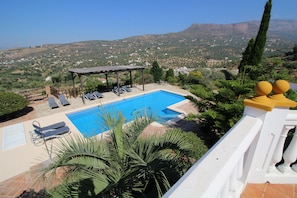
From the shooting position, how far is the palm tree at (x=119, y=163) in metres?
2.13

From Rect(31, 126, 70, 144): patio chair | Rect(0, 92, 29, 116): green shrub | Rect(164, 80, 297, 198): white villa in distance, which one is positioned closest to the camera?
Rect(164, 80, 297, 198): white villa in distance

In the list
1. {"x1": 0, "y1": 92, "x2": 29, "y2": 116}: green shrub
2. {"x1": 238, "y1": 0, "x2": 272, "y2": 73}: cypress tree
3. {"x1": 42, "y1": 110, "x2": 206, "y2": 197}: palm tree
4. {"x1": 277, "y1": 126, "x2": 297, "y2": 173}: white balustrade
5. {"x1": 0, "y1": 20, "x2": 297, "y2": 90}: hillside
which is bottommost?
{"x1": 0, "y1": 20, "x2": 297, "y2": 90}: hillside

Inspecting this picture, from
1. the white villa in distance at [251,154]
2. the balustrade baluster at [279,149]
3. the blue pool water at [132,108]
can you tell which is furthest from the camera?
the blue pool water at [132,108]

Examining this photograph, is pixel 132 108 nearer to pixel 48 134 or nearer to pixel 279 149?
pixel 48 134

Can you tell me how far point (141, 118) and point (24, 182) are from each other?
165 inches

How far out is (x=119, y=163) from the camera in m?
2.48

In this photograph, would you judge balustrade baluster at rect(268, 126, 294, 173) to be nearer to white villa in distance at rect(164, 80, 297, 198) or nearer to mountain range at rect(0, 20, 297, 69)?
white villa in distance at rect(164, 80, 297, 198)

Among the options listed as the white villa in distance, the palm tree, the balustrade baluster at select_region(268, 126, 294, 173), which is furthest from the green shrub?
the balustrade baluster at select_region(268, 126, 294, 173)

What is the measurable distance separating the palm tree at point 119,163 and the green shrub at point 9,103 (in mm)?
8387

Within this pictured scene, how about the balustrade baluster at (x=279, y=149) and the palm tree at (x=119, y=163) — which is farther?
the palm tree at (x=119, y=163)

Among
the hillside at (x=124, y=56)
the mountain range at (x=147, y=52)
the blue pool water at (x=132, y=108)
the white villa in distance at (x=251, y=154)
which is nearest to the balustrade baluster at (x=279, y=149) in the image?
the white villa in distance at (x=251, y=154)

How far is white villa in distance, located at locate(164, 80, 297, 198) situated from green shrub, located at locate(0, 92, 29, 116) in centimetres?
1072

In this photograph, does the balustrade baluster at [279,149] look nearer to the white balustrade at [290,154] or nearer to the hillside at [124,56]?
the white balustrade at [290,154]

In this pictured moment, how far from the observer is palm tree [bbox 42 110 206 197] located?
2135 millimetres
